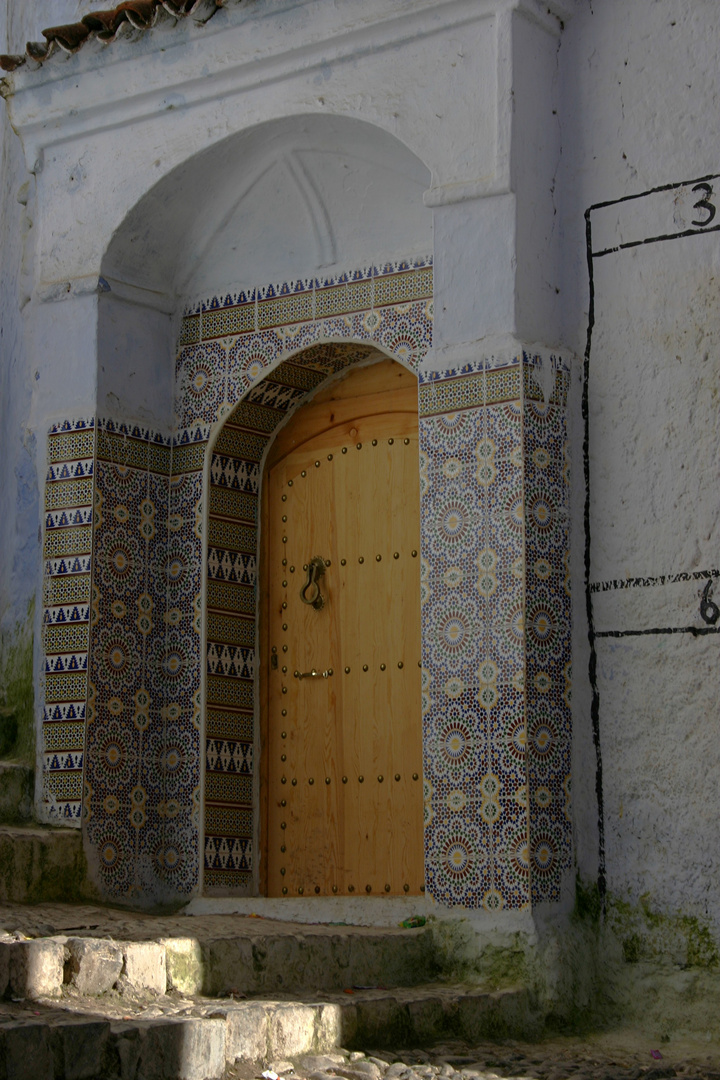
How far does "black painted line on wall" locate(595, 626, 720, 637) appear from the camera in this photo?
5.36 m

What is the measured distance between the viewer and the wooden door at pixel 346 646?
6.34 meters

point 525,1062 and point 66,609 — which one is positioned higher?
point 66,609

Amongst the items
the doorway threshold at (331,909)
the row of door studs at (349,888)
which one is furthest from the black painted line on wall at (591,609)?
the row of door studs at (349,888)

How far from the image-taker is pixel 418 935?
5.48 meters

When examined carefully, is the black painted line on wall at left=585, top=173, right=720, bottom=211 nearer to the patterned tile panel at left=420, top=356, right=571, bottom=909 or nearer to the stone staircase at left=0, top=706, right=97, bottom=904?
the patterned tile panel at left=420, top=356, right=571, bottom=909

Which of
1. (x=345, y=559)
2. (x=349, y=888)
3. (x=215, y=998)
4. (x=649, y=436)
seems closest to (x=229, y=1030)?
(x=215, y=998)

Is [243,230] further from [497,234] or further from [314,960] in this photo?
[314,960]

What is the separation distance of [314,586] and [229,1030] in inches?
106

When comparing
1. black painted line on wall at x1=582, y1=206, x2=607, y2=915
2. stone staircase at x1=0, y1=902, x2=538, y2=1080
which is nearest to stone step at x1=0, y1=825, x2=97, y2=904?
stone staircase at x1=0, y1=902, x2=538, y2=1080

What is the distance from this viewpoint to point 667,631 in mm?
5461

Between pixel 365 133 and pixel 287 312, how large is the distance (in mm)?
905

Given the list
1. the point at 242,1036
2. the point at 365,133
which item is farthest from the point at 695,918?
the point at 365,133

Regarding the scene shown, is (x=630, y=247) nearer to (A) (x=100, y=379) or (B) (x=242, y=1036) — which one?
(A) (x=100, y=379)

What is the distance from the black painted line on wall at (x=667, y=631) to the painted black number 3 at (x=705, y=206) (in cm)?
147
